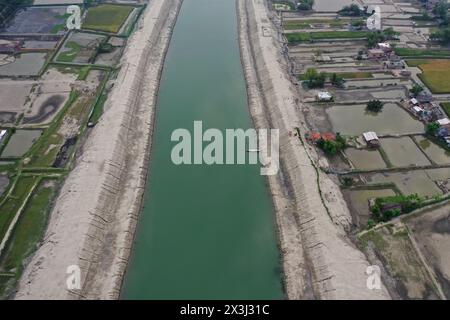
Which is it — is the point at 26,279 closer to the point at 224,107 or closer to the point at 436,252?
the point at 224,107

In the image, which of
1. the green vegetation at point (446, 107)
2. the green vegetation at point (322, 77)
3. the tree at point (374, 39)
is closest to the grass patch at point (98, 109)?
the green vegetation at point (322, 77)

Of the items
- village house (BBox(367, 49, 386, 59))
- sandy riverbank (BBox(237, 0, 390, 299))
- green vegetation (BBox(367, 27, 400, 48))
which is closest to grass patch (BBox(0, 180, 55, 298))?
sandy riverbank (BBox(237, 0, 390, 299))

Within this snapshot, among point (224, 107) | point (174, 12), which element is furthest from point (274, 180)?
point (174, 12)

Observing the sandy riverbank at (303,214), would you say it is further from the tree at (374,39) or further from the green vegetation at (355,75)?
the tree at (374,39)

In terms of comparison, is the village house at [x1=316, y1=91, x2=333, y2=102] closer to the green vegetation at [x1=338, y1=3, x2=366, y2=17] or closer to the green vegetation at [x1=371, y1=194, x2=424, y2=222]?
the green vegetation at [x1=371, y1=194, x2=424, y2=222]

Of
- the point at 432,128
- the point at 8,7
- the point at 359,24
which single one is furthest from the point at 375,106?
the point at 8,7

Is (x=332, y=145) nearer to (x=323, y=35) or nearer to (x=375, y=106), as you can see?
(x=375, y=106)

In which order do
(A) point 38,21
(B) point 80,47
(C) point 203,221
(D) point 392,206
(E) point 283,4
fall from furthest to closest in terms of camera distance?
(E) point 283,4
(A) point 38,21
(B) point 80,47
(C) point 203,221
(D) point 392,206
